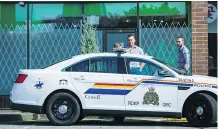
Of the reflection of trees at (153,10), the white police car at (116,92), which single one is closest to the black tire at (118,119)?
the white police car at (116,92)

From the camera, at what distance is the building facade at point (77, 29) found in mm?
13453

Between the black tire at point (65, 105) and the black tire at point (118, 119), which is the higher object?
the black tire at point (65, 105)

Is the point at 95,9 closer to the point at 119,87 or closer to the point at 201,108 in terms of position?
the point at 119,87

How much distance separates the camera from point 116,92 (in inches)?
377

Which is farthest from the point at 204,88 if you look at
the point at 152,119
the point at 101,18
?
the point at 101,18

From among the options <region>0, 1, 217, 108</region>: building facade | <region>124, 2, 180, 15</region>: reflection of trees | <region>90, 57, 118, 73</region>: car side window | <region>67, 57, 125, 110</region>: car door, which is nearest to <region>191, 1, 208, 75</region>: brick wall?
<region>0, 1, 217, 108</region>: building facade

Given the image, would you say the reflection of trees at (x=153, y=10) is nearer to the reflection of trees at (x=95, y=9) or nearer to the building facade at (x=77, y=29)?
the building facade at (x=77, y=29)

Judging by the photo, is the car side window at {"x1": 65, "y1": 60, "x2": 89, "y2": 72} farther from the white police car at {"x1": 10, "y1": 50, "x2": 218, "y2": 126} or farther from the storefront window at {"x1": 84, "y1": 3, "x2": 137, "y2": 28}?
the storefront window at {"x1": 84, "y1": 3, "x2": 137, "y2": 28}

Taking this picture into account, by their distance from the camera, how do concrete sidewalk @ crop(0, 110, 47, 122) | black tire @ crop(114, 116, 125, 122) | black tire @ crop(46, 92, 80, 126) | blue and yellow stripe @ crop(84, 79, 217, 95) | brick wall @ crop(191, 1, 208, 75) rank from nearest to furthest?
blue and yellow stripe @ crop(84, 79, 217, 95), black tire @ crop(46, 92, 80, 126), black tire @ crop(114, 116, 125, 122), concrete sidewalk @ crop(0, 110, 47, 122), brick wall @ crop(191, 1, 208, 75)

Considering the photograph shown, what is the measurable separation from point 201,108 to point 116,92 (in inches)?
70.5

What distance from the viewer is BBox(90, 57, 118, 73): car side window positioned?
9773 mm

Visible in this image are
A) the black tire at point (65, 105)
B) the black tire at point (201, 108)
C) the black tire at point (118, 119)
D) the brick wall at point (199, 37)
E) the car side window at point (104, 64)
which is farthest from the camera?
the brick wall at point (199, 37)

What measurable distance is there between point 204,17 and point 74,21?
12.4 feet

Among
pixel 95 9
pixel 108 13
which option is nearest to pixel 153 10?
pixel 108 13
